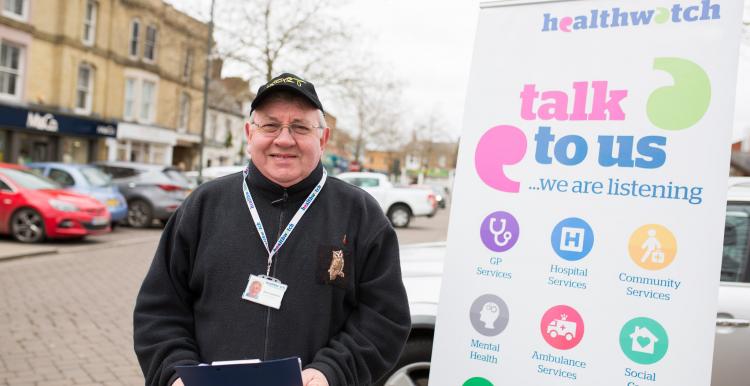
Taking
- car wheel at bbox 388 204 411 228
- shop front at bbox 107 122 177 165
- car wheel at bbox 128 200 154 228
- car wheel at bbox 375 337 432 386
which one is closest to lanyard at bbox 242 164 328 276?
car wheel at bbox 375 337 432 386

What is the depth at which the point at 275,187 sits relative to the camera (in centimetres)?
204

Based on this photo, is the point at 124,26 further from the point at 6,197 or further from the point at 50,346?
the point at 50,346

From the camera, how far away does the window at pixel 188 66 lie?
31.2 meters

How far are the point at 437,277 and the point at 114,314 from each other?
13.8 feet

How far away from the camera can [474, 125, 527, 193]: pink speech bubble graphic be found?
8.33 ft

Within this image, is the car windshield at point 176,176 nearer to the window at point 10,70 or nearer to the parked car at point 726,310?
the window at point 10,70

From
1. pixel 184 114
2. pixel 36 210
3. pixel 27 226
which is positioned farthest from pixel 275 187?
pixel 184 114

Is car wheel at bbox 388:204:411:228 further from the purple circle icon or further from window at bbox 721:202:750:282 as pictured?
the purple circle icon

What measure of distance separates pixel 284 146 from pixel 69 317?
16.8 ft

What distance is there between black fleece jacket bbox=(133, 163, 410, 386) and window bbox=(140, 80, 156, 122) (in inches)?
1108

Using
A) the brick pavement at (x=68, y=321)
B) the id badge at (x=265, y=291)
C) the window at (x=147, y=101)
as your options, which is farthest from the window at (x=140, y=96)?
the id badge at (x=265, y=291)

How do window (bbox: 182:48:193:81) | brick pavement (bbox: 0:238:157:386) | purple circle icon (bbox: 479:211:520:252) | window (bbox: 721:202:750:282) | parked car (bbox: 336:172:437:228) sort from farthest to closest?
window (bbox: 182:48:193:81)
parked car (bbox: 336:172:437:228)
brick pavement (bbox: 0:238:157:386)
window (bbox: 721:202:750:282)
purple circle icon (bbox: 479:211:520:252)

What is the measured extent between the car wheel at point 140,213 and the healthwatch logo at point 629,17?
13482 millimetres

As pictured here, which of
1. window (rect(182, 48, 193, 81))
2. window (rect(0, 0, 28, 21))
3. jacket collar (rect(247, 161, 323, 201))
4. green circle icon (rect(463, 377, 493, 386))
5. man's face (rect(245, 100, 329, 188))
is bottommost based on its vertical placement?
green circle icon (rect(463, 377, 493, 386))
